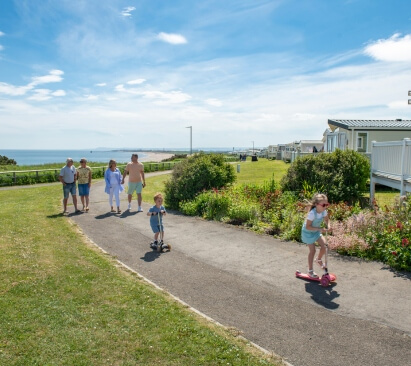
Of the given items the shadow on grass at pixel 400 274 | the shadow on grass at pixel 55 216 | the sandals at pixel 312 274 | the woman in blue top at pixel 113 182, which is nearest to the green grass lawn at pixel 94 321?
the sandals at pixel 312 274

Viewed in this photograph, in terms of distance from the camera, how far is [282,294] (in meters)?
5.45

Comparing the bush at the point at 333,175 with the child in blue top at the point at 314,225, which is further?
the bush at the point at 333,175

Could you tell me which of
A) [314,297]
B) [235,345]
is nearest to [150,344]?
[235,345]

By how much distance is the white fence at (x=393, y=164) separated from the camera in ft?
32.8

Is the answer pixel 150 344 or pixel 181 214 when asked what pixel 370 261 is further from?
pixel 181 214

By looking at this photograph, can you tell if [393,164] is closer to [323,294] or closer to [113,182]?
[323,294]

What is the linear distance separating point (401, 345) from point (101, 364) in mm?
3195

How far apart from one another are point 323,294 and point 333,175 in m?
7.13

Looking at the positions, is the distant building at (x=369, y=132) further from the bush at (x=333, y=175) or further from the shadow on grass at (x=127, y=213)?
the shadow on grass at (x=127, y=213)

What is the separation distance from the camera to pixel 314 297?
17.5 feet

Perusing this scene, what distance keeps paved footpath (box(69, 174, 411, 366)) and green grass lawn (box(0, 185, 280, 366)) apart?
39 cm

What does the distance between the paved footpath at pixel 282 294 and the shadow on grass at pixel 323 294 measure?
0.6 inches

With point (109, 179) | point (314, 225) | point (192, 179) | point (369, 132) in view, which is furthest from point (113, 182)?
point (369, 132)

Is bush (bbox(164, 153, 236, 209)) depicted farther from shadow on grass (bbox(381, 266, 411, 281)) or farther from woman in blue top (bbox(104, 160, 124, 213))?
shadow on grass (bbox(381, 266, 411, 281))
